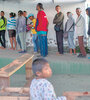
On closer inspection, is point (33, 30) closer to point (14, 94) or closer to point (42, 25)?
point (42, 25)

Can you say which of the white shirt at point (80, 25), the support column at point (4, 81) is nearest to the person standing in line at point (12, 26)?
the white shirt at point (80, 25)

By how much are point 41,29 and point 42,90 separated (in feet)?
13.7

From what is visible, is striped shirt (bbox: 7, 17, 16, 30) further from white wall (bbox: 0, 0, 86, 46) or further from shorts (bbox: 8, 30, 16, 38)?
white wall (bbox: 0, 0, 86, 46)

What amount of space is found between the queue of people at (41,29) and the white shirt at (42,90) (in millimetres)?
4033

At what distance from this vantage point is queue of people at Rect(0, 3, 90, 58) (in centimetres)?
593

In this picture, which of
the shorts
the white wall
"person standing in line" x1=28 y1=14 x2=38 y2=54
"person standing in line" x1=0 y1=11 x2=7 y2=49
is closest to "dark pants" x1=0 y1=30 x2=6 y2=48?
"person standing in line" x1=0 y1=11 x2=7 y2=49

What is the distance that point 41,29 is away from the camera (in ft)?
19.4

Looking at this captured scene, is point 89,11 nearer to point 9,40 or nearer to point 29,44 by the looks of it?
point 29,44

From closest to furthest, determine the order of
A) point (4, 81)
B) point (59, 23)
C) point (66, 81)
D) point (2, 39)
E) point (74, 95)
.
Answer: point (74, 95)
point (4, 81)
point (66, 81)
point (59, 23)
point (2, 39)

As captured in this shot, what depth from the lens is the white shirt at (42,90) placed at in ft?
5.95

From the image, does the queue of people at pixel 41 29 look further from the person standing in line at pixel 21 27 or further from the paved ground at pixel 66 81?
the paved ground at pixel 66 81

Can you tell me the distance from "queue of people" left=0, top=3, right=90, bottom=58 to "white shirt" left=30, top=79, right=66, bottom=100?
4033mm

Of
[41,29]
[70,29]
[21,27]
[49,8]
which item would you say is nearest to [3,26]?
[21,27]

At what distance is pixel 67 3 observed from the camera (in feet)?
23.7
